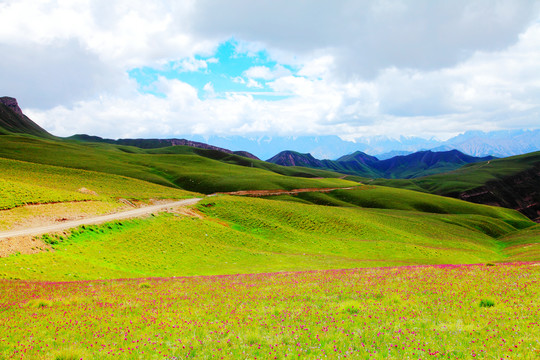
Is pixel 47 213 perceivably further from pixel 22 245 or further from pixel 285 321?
pixel 285 321

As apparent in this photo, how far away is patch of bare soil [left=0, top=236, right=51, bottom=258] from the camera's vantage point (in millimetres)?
26503

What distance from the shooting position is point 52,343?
32.2 ft

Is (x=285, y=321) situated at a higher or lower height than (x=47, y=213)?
higher

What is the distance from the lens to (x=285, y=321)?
454 inches

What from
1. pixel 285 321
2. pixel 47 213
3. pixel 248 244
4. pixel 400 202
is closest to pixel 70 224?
pixel 47 213

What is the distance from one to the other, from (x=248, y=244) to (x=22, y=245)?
28312 mm

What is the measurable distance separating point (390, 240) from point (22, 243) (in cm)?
5902

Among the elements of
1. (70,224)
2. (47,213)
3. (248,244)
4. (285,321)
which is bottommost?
(248,244)

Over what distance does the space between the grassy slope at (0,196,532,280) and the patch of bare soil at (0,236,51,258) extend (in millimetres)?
1224

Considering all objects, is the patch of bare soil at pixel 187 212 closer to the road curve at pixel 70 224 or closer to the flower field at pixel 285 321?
the road curve at pixel 70 224

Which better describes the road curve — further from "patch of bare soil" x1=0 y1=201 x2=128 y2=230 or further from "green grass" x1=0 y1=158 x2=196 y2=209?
"green grass" x1=0 y1=158 x2=196 y2=209

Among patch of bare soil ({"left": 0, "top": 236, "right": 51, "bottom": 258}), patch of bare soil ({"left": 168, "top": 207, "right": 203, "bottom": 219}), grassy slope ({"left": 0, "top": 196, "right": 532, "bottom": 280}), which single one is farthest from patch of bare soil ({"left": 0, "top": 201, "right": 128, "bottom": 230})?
patch of bare soil ({"left": 168, "top": 207, "right": 203, "bottom": 219})

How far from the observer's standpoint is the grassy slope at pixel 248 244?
29.6 m

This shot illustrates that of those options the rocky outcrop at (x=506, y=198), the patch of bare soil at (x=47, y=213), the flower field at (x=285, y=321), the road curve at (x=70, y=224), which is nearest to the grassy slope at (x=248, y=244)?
the road curve at (x=70, y=224)
